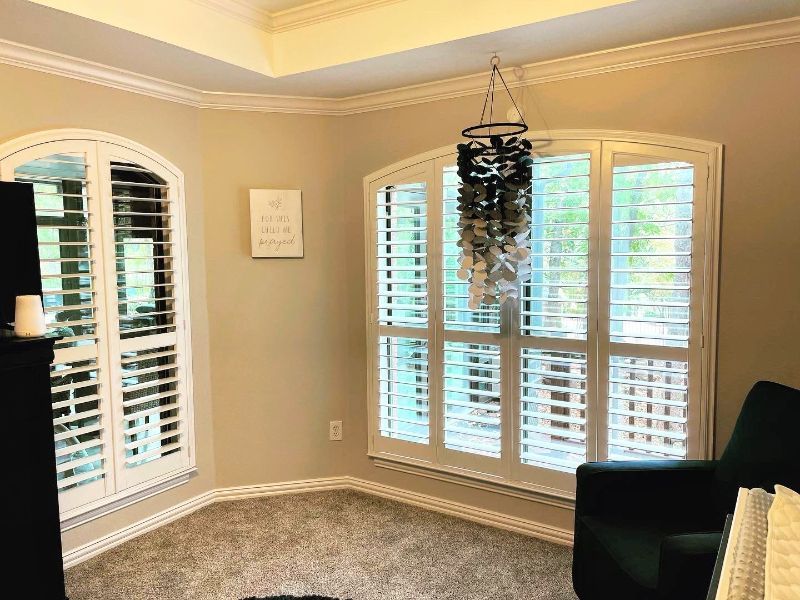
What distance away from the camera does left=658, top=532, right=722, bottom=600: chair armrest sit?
5.67 feet

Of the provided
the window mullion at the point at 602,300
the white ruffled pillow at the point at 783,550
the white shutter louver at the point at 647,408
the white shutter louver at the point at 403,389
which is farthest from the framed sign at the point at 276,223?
the white ruffled pillow at the point at 783,550

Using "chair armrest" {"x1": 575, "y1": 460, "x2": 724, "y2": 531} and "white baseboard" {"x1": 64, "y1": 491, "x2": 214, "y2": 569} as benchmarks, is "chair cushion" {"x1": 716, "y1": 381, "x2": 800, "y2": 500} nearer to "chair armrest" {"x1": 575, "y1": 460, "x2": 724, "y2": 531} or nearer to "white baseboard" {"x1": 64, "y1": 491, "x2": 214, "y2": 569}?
"chair armrest" {"x1": 575, "y1": 460, "x2": 724, "y2": 531}

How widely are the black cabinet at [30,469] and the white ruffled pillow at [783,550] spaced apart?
92.2 inches

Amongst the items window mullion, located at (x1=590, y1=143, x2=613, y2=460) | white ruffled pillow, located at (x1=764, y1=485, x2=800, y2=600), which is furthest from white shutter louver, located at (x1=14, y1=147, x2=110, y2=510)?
white ruffled pillow, located at (x1=764, y1=485, x2=800, y2=600)

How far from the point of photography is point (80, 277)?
2828mm

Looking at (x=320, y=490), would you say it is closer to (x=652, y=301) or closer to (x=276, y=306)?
(x=276, y=306)

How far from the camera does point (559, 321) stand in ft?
9.71

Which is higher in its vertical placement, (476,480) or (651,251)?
(651,251)

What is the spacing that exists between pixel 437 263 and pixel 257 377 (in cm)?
127

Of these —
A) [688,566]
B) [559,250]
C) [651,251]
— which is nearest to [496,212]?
[559,250]

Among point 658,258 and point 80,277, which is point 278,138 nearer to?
point 80,277

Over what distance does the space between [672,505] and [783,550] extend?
1.76 meters

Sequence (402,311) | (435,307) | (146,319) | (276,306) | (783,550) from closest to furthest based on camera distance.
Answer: (783,550), (146,319), (435,307), (402,311), (276,306)

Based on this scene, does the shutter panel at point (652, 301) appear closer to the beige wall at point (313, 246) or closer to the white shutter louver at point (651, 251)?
the white shutter louver at point (651, 251)
